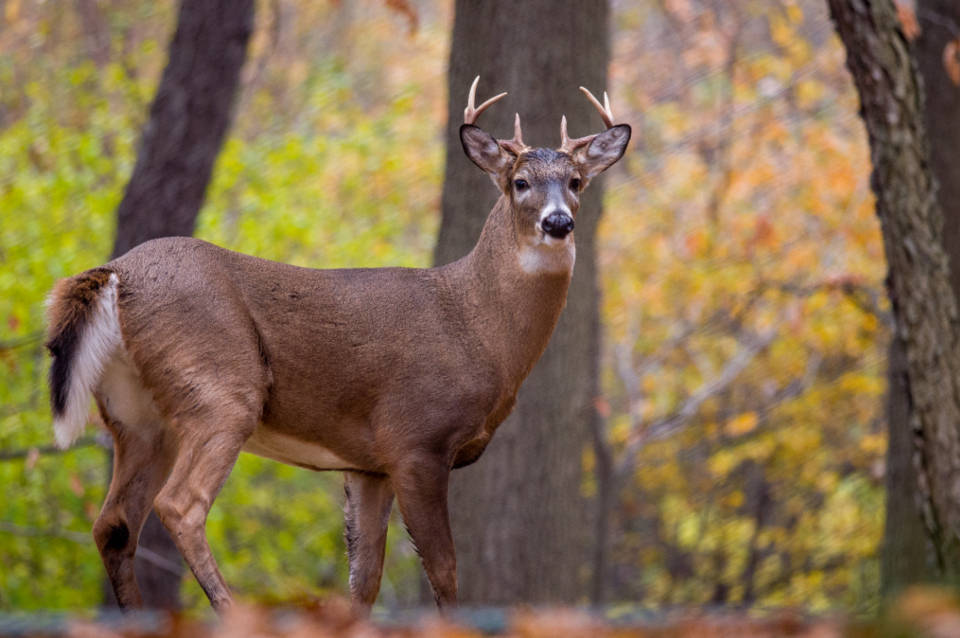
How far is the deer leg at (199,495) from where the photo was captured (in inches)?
202

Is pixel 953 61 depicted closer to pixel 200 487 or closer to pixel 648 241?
pixel 200 487

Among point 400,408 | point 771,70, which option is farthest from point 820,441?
point 400,408

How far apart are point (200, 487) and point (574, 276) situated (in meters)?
3.27

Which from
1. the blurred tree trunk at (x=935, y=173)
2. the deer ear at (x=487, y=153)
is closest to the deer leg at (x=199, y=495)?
the deer ear at (x=487, y=153)

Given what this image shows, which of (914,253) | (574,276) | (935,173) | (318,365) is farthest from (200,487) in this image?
(935,173)

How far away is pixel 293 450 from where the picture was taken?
5.74 metres

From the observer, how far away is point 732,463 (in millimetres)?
14484

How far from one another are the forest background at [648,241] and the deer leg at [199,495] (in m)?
6.19

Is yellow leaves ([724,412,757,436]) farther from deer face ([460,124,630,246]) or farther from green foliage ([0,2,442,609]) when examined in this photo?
deer face ([460,124,630,246])

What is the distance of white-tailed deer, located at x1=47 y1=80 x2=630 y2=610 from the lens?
5293 mm

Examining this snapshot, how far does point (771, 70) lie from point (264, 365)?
11.5 m

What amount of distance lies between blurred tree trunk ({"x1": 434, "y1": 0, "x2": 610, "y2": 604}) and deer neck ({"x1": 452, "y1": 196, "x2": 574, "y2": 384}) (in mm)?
1817

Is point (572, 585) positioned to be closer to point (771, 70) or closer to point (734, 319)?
point (734, 319)

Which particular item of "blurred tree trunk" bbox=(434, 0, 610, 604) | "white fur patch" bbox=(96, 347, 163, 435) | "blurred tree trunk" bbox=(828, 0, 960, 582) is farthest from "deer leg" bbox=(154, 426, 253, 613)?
"blurred tree trunk" bbox=(828, 0, 960, 582)
